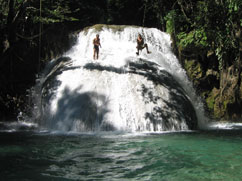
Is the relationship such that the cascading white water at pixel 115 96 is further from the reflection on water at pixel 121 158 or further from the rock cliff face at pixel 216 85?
the reflection on water at pixel 121 158

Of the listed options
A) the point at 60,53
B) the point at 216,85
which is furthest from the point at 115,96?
the point at 216,85

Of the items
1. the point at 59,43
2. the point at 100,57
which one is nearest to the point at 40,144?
the point at 100,57

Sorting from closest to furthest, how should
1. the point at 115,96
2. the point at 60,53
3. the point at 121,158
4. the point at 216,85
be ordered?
the point at 121,158
the point at 115,96
the point at 216,85
the point at 60,53

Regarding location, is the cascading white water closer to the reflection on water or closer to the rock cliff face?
the rock cliff face

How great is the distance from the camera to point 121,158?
548 centimetres

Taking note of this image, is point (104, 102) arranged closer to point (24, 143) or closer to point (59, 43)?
point (24, 143)

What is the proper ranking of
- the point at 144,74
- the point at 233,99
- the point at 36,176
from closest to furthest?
the point at 36,176
the point at 144,74
the point at 233,99

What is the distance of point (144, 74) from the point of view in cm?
1177

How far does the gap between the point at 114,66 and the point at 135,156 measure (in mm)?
7295

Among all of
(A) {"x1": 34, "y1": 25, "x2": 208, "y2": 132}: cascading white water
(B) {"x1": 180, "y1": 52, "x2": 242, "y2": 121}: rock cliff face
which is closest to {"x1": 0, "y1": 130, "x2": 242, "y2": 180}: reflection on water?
(A) {"x1": 34, "y1": 25, "x2": 208, "y2": 132}: cascading white water

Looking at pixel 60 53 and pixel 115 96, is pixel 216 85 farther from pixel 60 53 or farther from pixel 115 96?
pixel 60 53

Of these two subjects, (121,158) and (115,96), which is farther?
(115,96)

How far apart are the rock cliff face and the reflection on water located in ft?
19.4

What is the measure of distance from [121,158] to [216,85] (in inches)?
400
